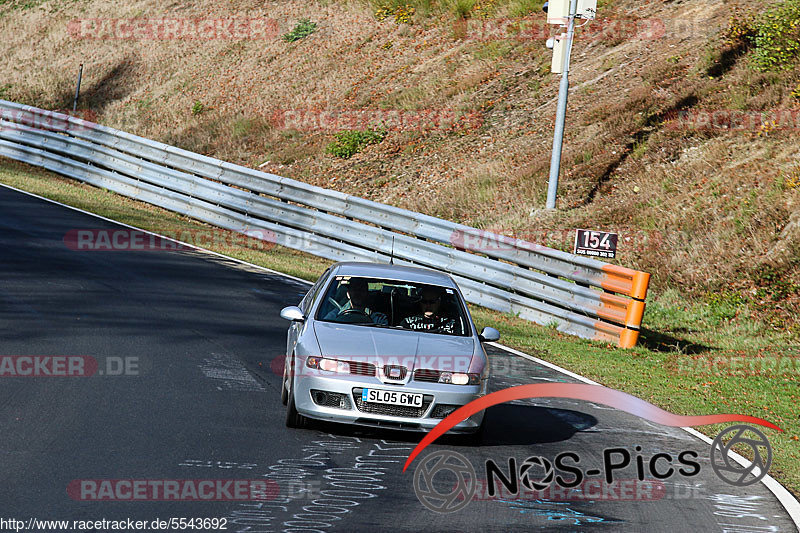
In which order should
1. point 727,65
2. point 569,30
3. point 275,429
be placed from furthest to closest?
point 727,65, point 569,30, point 275,429

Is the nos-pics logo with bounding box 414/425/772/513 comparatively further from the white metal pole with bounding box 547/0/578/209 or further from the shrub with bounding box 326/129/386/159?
the shrub with bounding box 326/129/386/159

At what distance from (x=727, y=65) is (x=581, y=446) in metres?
17.0

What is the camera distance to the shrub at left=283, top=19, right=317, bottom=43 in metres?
35.8

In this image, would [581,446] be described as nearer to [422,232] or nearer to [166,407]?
[166,407]

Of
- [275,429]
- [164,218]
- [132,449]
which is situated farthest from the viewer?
[164,218]

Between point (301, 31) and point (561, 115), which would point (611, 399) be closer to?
point (561, 115)

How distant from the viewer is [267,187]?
66.2 ft

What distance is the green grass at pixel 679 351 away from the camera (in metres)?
10.9

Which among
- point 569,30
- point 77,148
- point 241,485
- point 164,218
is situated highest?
point 569,30

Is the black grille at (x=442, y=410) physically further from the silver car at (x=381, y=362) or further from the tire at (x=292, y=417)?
the tire at (x=292, y=417)

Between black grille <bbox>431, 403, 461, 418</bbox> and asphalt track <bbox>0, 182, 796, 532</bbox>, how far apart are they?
0.28m

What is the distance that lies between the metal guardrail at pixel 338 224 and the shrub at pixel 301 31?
13.1 metres

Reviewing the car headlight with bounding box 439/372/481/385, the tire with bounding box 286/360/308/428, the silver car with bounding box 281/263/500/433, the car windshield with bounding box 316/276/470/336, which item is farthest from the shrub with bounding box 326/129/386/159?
the car headlight with bounding box 439/372/481/385

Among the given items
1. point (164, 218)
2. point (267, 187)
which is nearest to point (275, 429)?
point (267, 187)
